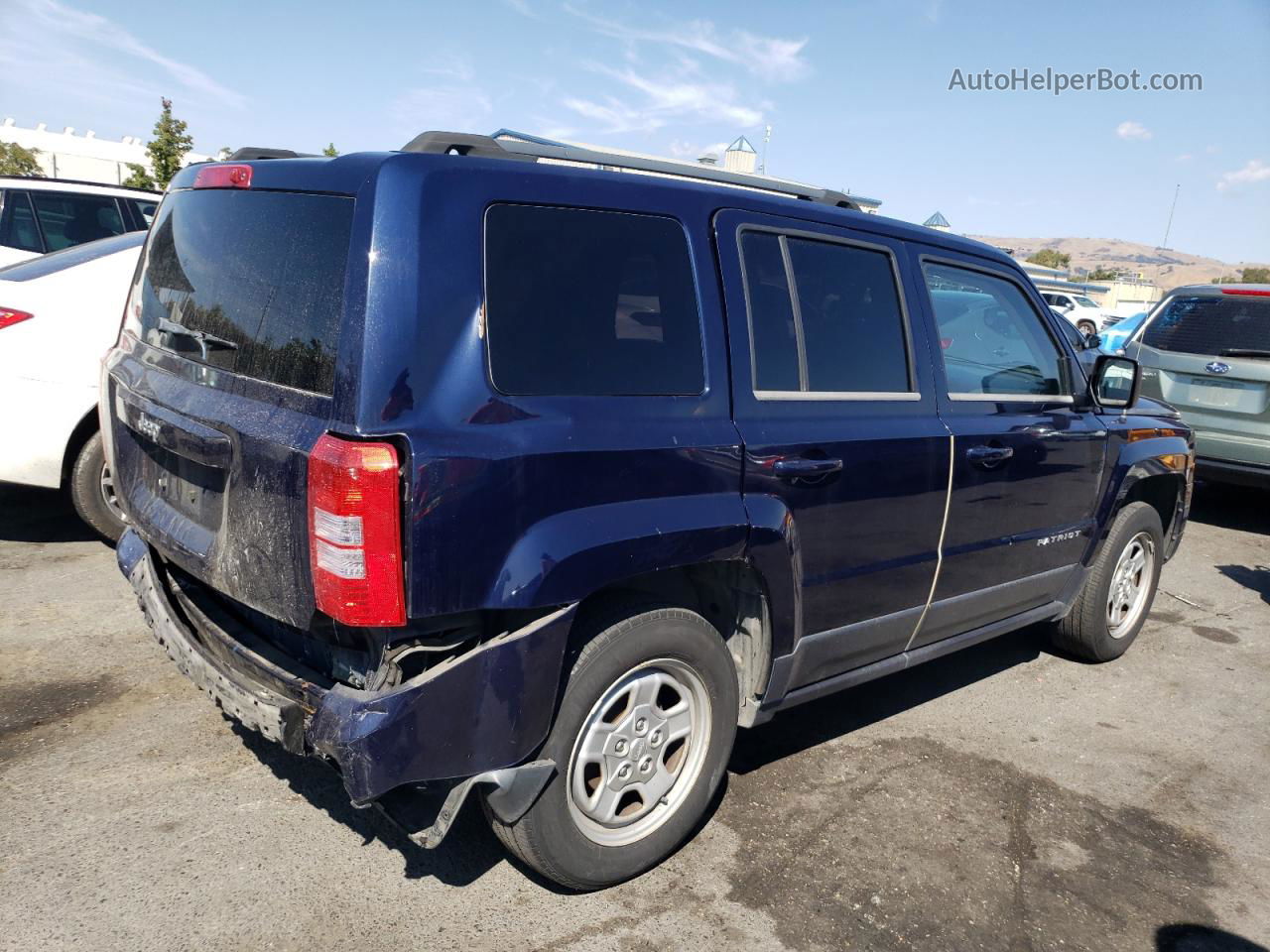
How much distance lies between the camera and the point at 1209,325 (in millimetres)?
7863

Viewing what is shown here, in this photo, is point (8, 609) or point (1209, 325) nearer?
point (8, 609)

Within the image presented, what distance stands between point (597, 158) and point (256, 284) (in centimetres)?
104

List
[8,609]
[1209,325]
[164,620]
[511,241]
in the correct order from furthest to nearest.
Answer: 1. [1209,325]
2. [8,609]
3. [164,620]
4. [511,241]

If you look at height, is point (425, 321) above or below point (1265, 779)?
above

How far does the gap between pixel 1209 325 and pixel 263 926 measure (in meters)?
8.18

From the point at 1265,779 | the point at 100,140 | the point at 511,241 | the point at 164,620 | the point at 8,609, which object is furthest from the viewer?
the point at 100,140

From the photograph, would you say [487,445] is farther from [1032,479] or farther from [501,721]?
[1032,479]

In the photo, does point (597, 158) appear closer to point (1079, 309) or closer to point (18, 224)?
point (18, 224)

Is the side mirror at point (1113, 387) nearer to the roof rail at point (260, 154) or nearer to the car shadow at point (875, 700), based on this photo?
the car shadow at point (875, 700)

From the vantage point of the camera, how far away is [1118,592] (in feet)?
16.1

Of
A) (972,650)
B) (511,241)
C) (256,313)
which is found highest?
(511,241)

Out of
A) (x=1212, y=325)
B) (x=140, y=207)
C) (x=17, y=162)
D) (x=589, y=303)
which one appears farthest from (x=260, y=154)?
(x=17, y=162)

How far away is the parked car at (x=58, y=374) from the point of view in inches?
192

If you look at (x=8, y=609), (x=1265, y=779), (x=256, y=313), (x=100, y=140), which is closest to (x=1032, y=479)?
(x=1265, y=779)
